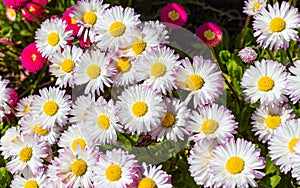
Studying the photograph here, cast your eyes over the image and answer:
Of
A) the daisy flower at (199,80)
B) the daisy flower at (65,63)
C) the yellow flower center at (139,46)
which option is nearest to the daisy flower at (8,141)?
the daisy flower at (65,63)

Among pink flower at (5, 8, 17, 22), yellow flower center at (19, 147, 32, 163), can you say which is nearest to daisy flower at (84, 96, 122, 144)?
yellow flower center at (19, 147, 32, 163)

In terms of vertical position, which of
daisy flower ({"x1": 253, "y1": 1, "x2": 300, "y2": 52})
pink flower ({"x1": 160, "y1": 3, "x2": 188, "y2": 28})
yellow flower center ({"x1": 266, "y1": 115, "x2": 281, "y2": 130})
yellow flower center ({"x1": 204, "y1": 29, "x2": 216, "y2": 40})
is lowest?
yellow flower center ({"x1": 266, "y1": 115, "x2": 281, "y2": 130})

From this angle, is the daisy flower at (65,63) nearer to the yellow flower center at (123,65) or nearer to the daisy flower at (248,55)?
the yellow flower center at (123,65)

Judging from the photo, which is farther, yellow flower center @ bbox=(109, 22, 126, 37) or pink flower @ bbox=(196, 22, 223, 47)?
pink flower @ bbox=(196, 22, 223, 47)

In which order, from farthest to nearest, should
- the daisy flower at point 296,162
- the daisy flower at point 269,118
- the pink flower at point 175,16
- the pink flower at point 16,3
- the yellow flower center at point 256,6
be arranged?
the pink flower at point 175,16, the pink flower at point 16,3, the yellow flower center at point 256,6, the daisy flower at point 269,118, the daisy flower at point 296,162

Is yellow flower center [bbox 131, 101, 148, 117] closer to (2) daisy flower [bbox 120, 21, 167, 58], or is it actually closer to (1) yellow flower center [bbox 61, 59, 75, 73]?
(2) daisy flower [bbox 120, 21, 167, 58]
